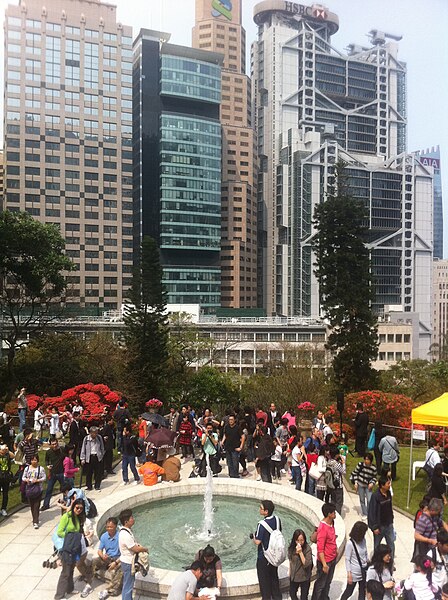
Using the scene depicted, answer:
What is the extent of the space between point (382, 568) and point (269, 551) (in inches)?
55.6

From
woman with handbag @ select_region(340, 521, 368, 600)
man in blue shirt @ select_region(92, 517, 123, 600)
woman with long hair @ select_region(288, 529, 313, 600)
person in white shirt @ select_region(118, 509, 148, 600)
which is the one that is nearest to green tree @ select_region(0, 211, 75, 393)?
man in blue shirt @ select_region(92, 517, 123, 600)

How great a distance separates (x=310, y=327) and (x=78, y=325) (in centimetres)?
2722

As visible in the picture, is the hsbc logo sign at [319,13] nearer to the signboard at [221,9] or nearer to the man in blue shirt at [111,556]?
the signboard at [221,9]

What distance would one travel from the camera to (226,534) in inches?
391

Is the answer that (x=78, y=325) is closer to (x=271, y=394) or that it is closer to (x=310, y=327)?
(x=310, y=327)

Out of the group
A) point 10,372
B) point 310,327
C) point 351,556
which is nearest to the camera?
point 351,556

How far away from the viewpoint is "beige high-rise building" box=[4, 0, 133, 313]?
7656 centimetres

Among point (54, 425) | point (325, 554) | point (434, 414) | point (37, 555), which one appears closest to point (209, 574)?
point (325, 554)

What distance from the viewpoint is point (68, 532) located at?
733 cm

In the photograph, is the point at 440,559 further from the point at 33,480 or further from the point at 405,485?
the point at 33,480

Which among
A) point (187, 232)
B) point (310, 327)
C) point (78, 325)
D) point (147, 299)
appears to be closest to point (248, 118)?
point (187, 232)

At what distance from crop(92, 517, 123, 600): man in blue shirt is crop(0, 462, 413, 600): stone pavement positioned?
249 mm

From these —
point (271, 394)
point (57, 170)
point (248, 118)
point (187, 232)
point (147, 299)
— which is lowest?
point (271, 394)

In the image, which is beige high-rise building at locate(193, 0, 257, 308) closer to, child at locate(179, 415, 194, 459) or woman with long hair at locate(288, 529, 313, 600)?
child at locate(179, 415, 194, 459)
